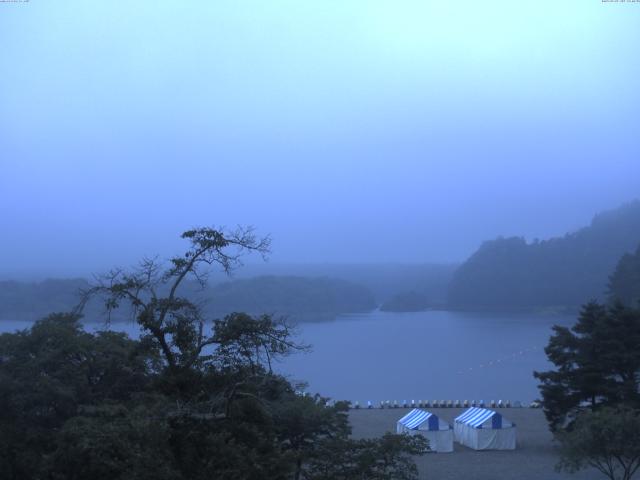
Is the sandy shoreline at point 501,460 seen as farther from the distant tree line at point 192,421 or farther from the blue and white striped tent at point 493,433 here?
the distant tree line at point 192,421

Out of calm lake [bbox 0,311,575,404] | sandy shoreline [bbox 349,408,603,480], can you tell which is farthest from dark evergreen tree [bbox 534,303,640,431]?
calm lake [bbox 0,311,575,404]

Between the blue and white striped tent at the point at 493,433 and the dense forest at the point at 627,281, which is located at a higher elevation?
the dense forest at the point at 627,281

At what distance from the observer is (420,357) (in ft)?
128

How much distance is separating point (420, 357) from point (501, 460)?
24.7m

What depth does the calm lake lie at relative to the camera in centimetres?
2850

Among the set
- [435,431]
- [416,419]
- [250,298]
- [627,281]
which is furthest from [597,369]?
[250,298]

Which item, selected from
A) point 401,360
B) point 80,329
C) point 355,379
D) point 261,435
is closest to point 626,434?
point 261,435

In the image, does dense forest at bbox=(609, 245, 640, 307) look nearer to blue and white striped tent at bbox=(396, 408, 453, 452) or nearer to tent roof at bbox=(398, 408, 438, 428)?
tent roof at bbox=(398, 408, 438, 428)

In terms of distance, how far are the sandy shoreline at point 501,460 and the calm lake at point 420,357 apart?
2.80m

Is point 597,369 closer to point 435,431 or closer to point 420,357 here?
point 435,431

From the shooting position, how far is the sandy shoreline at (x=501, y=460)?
42.9 ft

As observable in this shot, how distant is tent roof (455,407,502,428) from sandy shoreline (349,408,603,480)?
20.0 inches

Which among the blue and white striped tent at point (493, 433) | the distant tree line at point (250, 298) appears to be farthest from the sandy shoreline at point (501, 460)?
the distant tree line at point (250, 298)

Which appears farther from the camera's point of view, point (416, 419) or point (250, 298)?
point (250, 298)
